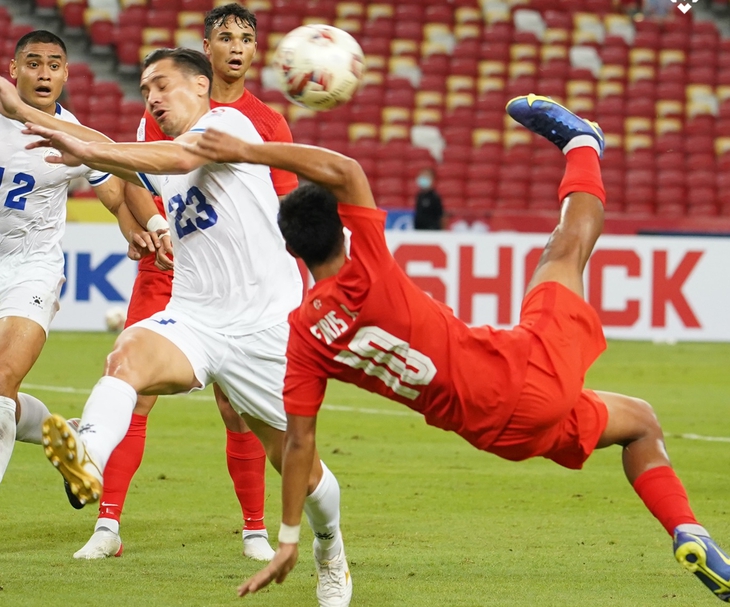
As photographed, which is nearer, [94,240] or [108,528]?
[108,528]

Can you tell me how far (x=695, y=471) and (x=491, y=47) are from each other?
15.5m

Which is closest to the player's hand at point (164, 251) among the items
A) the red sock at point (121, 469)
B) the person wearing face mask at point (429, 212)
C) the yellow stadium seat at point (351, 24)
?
the red sock at point (121, 469)

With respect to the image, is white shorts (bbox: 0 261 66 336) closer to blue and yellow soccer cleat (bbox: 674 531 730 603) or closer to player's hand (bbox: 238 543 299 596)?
player's hand (bbox: 238 543 299 596)

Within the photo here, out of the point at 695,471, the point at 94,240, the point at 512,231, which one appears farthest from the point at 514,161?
the point at 695,471

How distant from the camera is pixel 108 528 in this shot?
5590 mm

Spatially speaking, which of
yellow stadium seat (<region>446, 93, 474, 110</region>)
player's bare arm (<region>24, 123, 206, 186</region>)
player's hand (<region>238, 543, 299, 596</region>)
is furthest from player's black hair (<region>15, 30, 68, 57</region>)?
yellow stadium seat (<region>446, 93, 474, 110</region>)

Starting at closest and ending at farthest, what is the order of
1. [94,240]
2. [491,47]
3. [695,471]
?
[695,471] < [94,240] < [491,47]

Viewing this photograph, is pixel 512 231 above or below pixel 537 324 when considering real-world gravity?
below

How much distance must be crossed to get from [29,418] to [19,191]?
110cm

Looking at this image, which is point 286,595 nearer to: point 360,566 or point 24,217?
point 360,566

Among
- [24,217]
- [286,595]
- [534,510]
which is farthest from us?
[534,510]

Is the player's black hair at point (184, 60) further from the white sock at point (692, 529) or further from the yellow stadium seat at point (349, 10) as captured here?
the yellow stadium seat at point (349, 10)

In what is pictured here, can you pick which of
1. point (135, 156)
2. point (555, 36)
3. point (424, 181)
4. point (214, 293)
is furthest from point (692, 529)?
point (555, 36)

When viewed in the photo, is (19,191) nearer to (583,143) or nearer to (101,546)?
(101,546)
